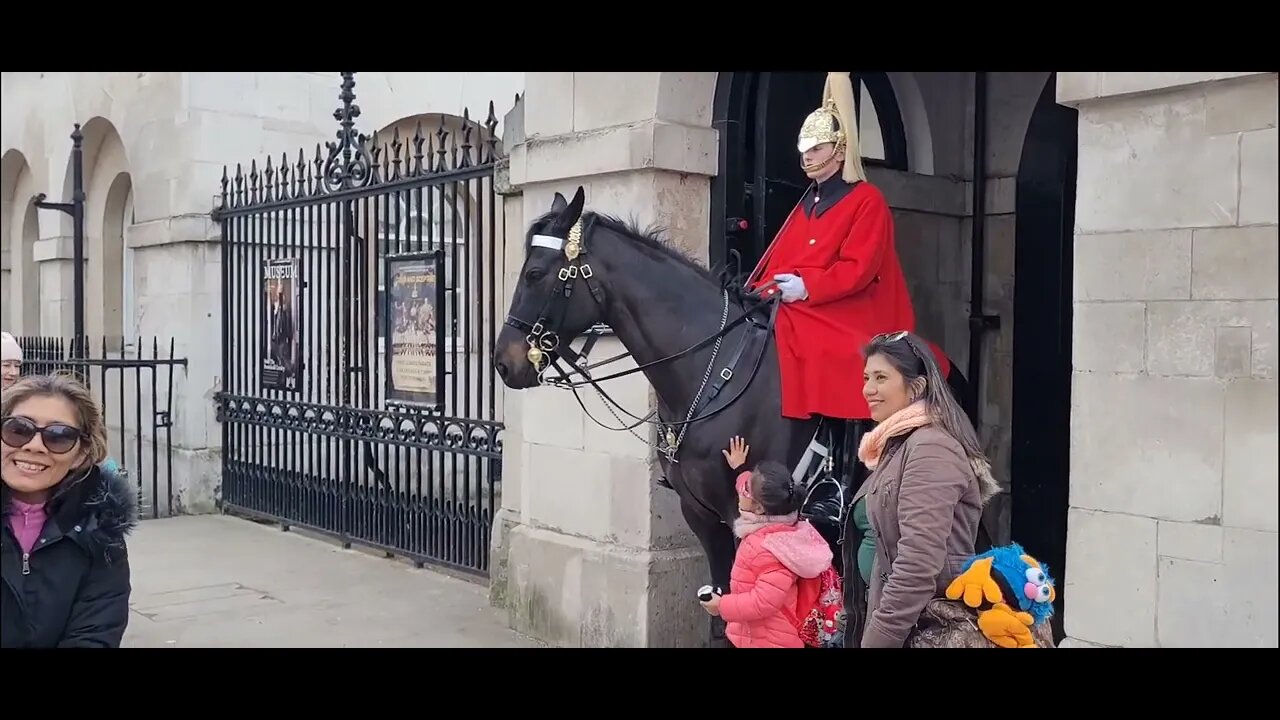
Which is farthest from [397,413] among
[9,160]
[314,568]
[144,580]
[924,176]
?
[9,160]

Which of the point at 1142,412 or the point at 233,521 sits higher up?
the point at 1142,412

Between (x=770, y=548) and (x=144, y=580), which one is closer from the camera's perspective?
(x=770, y=548)

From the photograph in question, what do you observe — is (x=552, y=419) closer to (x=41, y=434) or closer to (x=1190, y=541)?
(x=41, y=434)

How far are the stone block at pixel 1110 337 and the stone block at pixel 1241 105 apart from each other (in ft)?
1.93

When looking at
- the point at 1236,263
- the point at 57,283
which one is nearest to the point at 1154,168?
the point at 1236,263

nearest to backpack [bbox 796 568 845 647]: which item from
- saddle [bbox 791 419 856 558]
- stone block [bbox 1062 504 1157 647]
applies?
saddle [bbox 791 419 856 558]

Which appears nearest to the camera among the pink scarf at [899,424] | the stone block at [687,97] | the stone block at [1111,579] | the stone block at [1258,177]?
the pink scarf at [899,424]

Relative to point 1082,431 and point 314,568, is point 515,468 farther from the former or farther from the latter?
point 1082,431

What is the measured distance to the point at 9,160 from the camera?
49.4 feet

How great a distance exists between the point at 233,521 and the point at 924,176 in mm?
6375

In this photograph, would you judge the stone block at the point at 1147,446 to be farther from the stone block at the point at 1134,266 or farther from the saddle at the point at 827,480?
the saddle at the point at 827,480

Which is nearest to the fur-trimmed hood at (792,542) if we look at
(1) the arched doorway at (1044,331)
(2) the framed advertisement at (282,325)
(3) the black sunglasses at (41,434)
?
(3) the black sunglasses at (41,434)

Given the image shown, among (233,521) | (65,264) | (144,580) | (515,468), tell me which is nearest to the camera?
(515,468)

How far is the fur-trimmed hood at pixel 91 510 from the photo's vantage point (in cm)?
300
